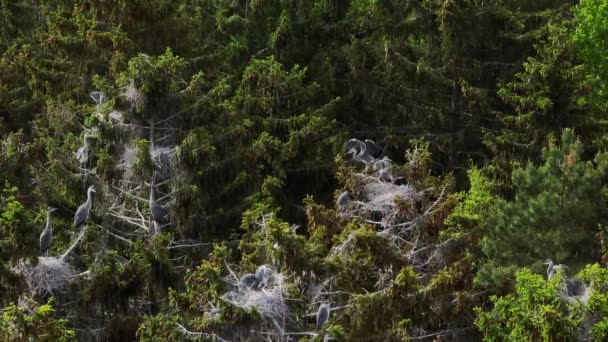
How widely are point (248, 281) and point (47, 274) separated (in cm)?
336

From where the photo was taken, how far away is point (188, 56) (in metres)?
22.6

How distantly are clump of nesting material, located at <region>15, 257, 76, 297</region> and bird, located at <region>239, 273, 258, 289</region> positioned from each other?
3167 millimetres

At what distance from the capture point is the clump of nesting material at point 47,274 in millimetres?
15797

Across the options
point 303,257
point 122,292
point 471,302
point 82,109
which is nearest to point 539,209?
point 471,302

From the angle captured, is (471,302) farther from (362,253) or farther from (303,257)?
(303,257)

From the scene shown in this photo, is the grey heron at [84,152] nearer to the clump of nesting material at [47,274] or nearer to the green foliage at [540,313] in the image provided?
the clump of nesting material at [47,274]

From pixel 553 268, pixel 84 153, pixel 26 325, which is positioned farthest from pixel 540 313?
pixel 84 153

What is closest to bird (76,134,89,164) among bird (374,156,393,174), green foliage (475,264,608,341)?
bird (374,156,393,174)

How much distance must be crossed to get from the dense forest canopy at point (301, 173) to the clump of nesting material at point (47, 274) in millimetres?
41

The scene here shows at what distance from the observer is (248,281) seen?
1438 cm

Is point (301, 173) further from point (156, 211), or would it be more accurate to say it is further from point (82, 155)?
point (82, 155)

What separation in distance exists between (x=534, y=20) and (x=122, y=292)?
1155 centimetres

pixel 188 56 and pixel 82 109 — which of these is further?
pixel 188 56

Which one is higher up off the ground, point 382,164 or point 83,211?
point 382,164
